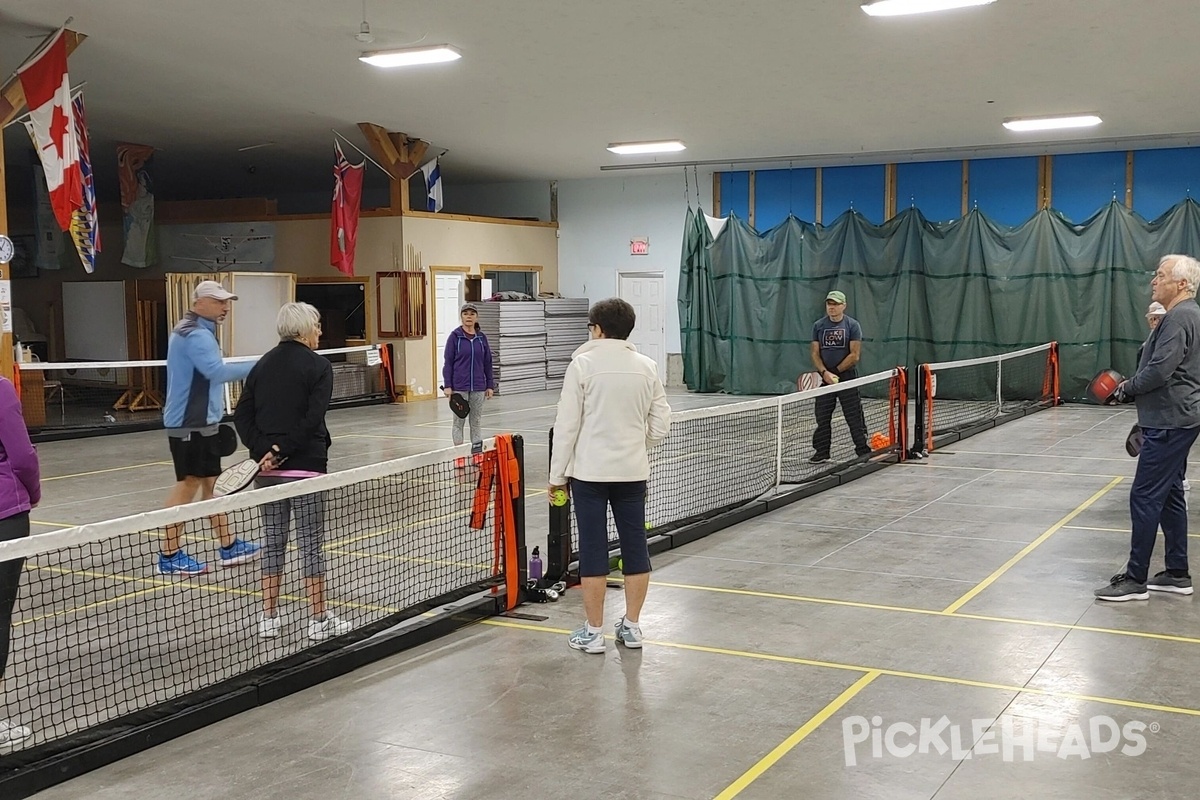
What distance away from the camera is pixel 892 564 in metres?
7.93

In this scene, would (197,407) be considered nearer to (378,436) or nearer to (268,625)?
(268,625)

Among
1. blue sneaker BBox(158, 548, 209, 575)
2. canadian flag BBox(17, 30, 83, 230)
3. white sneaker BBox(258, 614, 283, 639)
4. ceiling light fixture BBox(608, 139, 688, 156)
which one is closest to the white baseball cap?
blue sneaker BBox(158, 548, 209, 575)

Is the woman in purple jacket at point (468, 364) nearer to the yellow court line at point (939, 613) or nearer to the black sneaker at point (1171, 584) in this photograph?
the yellow court line at point (939, 613)

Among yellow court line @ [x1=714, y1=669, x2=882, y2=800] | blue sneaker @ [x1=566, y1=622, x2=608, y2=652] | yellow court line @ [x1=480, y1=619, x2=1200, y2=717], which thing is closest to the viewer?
yellow court line @ [x1=714, y1=669, x2=882, y2=800]

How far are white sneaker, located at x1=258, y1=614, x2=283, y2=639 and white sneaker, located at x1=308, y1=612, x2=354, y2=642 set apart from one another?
178 millimetres

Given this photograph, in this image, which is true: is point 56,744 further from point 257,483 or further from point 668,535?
point 668,535

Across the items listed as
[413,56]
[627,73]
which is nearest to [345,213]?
[413,56]

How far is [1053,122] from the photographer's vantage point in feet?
56.6

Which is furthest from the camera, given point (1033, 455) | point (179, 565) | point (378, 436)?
point (378, 436)

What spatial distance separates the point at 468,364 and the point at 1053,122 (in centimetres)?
1046

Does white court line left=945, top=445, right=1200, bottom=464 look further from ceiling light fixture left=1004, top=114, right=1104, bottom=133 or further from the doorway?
the doorway

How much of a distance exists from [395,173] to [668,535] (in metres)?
13.0

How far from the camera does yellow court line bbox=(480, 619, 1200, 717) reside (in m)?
5.13

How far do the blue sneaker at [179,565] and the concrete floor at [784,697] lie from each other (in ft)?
7.54
